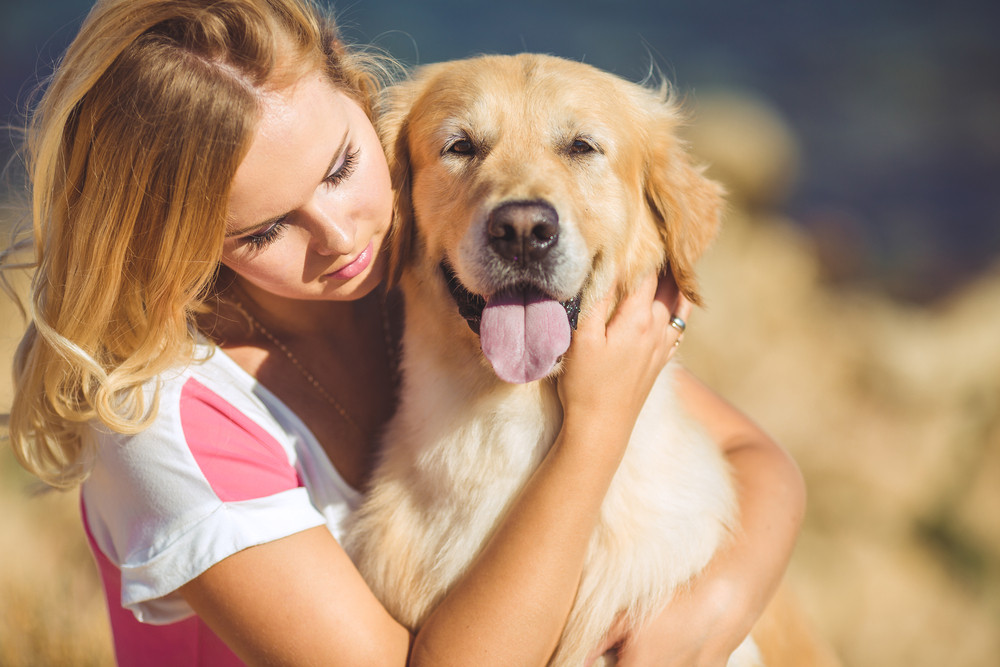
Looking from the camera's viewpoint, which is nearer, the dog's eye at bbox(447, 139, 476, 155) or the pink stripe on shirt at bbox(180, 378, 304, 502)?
the pink stripe on shirt at bbox(180, 378, 304, 502)

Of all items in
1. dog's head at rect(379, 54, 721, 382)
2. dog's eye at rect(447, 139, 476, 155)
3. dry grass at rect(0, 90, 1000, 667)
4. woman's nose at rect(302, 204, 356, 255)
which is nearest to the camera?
woman's nose at rect(302, 204, 356, 255)

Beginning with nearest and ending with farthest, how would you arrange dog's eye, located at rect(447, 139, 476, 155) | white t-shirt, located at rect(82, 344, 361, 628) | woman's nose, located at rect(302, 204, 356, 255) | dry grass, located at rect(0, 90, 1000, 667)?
1. white t-shirt, located at rect(82, 344, 361, 628)
2. woman's nose, located at rect(302, 204, 356, 255)
3. dog's eye, located at rect(447, 139, 476, 155)
4. dry grass, located at rect(0, 90, 1000, 667)

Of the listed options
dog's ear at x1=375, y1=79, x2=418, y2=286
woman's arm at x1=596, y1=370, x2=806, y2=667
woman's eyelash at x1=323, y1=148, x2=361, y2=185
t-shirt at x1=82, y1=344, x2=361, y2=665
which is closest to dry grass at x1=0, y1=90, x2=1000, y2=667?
woman's arm at x1=596, y1=370, x2=806, y2=667

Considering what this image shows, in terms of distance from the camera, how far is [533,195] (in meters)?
1.72

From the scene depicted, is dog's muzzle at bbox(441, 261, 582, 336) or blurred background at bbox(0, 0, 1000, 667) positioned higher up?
dog's muzzle at bbox(441, 261, 582, 336)

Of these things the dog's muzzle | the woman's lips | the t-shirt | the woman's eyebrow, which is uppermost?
the woman's eyebrow

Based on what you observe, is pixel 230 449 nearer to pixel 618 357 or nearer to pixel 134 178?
pixel 134 178

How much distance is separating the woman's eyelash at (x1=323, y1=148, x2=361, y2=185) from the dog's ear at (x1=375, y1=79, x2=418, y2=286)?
240 millimetres

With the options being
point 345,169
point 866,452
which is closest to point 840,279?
point 866,452

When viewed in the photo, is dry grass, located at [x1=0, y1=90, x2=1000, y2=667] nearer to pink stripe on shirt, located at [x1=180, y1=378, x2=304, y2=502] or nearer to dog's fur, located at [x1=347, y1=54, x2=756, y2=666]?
dog's fur, located at [x1=347, y1=54, x2=756, y2=666]

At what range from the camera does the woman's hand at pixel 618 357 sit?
1.71 m

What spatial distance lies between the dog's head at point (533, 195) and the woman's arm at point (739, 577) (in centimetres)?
59

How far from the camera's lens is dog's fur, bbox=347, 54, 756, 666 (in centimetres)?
176

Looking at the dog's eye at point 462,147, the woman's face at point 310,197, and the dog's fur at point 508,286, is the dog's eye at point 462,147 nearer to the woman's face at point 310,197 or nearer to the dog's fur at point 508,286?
the dog's fur at point 508,286
